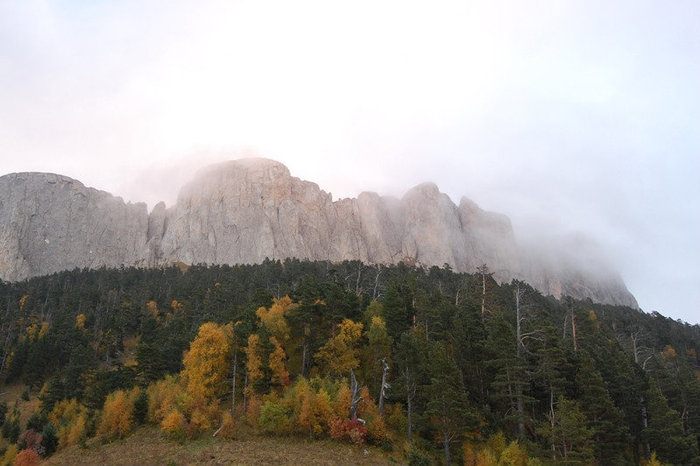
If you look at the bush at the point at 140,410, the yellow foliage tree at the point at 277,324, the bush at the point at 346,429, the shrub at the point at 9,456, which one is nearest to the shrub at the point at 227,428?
the bush at the point at 346,429

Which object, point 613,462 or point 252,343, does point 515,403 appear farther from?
point 252,343

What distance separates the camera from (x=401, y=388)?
4350cm

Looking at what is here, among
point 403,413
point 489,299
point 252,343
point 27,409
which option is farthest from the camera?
point 27,409

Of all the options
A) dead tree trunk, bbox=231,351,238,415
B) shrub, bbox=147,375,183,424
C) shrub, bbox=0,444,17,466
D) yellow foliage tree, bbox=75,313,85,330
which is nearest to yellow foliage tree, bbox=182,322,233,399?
dead tree trunk, bbox=231,351,238,415

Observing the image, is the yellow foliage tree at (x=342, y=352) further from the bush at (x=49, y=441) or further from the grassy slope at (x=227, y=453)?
the bush at (x=49, y=441)

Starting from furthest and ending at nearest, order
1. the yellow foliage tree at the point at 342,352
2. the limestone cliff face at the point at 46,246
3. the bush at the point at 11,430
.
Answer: the limestone cliff face at the point at 46,246 < the bush at the point at 11,430 < the yellow foliage tree at the point at 342,352

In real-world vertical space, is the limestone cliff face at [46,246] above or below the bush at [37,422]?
above

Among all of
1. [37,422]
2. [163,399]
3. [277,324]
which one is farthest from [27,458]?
[277,324]

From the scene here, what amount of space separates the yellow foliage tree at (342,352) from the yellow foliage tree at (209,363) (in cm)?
1060

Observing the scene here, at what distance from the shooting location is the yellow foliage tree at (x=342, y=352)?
50.5 meters

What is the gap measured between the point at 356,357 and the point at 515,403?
18.6 m

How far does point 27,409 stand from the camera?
7038cm

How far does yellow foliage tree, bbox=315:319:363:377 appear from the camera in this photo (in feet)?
166

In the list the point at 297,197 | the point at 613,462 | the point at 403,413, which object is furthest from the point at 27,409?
the point at 297,197
